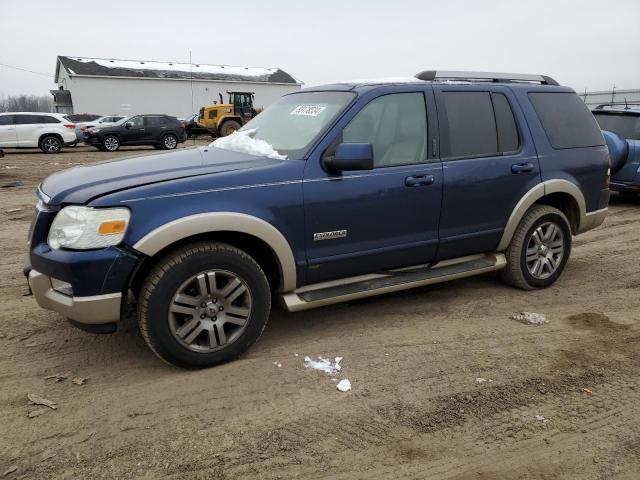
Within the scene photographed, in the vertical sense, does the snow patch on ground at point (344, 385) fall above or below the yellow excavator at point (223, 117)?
below

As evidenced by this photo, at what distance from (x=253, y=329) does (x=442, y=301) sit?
1959 mm

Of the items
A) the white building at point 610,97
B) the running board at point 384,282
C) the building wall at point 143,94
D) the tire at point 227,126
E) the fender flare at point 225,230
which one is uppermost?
the building wall at point 143,94

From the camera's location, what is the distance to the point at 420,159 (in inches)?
158

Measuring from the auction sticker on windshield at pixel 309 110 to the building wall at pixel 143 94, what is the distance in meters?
40.1

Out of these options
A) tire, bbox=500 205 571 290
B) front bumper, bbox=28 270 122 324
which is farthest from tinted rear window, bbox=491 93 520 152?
front bumper, bbox=28 270 122 324

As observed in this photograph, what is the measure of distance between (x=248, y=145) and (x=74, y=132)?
19023mm

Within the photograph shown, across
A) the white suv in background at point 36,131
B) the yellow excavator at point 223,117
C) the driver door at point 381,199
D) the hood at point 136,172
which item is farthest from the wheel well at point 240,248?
the yellow excavator at point 223,117

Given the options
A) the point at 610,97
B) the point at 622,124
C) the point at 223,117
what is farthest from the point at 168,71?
the point at 622,124

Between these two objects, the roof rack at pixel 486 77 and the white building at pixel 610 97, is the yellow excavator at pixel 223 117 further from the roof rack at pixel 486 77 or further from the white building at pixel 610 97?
the roof rack at pixel 486 77

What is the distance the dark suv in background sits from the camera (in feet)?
69.3

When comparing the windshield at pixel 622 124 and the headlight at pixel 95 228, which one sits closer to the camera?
the headlight at pixel 95 228

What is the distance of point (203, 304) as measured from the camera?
10.7ft

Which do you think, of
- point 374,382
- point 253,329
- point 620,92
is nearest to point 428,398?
point 374,382

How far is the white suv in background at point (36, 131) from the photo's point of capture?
19.1m
